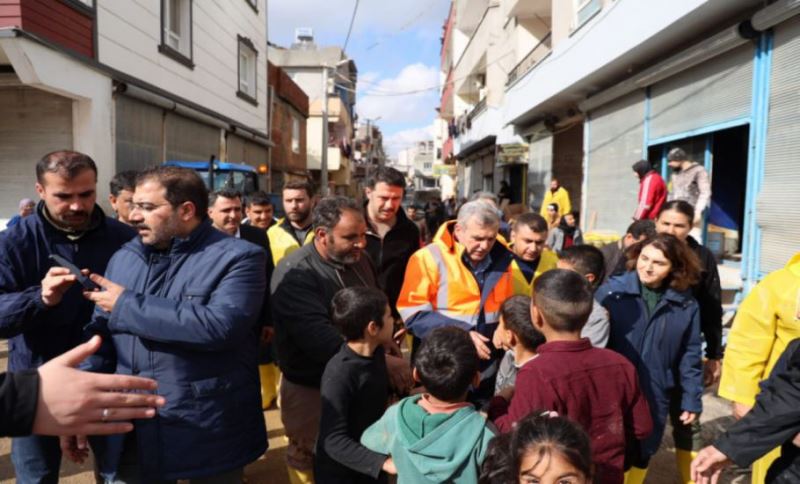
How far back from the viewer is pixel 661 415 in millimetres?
3006

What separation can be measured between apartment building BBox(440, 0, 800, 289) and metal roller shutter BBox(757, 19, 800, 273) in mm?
11

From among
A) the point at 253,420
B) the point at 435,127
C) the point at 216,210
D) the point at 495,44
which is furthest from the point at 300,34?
the point at 253,420

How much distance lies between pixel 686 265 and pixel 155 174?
2.82 meters

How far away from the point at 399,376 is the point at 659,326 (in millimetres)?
1508

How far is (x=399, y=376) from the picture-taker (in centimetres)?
267

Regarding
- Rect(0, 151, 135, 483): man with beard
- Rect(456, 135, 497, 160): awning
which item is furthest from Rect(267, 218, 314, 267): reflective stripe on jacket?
Rect(456, 135, 497, 160): awning

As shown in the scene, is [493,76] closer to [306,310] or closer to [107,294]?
[306,310]

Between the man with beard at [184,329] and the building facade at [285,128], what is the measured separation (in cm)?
1740

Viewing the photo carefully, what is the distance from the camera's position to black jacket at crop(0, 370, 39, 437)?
1.35 meters

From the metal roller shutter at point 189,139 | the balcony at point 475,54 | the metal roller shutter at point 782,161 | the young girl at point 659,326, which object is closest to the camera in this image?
the young girl at point 659,326

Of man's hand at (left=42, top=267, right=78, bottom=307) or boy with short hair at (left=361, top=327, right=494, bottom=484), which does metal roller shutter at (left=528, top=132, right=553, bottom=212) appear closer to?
boy with short hair at (left=361, top=327, right=494, bottom=484)

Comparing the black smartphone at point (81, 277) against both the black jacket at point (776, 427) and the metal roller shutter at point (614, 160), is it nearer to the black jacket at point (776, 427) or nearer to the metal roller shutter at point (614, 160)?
the black jacket at point (776, 427)

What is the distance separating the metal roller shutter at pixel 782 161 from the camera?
519cm

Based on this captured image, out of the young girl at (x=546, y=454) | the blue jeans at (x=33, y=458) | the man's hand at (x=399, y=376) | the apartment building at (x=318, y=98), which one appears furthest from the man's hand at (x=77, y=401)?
the apartment building at (x=318, y=98)
